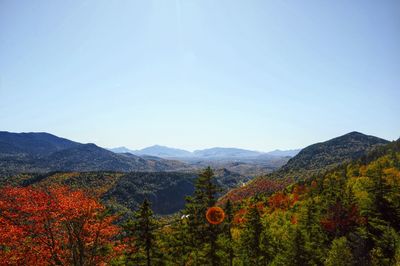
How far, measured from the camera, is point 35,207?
69.3 feet

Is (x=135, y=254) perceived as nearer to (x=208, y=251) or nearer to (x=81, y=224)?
(x=208, y=251)

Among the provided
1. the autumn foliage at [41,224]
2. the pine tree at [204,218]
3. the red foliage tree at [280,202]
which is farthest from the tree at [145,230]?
the red foliage tree at [280,202]

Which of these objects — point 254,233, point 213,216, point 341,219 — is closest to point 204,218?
point 213,216

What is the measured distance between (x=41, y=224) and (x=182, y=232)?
81.9 feet

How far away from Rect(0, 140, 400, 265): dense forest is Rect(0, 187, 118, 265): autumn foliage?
0.22 ft

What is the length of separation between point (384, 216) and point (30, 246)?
2017 inches

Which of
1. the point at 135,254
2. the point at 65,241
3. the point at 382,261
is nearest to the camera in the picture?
the point at 65,241

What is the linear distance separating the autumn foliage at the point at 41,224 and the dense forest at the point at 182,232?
2.7 inches

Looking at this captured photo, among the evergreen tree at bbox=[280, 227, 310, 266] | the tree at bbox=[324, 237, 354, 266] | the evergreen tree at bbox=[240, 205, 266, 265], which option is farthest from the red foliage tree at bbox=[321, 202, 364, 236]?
the evergreen tree at bbox=[240, 205, 266, 265]

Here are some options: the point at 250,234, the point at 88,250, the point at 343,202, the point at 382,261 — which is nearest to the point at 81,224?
the point at 88,250

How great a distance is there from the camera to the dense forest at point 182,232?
21.7m

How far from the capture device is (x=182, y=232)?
43.3 meters

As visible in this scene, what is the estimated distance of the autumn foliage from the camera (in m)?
21.0

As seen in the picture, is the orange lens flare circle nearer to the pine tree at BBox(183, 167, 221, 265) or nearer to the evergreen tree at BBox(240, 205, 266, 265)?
the pine tree at BBox(183, 167, 221, 265)
